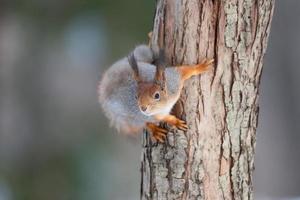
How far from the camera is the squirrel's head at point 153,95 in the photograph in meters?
1.24

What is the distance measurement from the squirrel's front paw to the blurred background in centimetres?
199

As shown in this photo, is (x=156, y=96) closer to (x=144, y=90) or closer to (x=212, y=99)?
(x=144, y=90)

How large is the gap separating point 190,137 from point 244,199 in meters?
0.16

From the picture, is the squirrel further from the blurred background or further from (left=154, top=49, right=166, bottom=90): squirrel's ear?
the blurred background

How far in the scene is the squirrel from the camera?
125 cm

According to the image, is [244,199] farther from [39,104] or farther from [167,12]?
[39,104]

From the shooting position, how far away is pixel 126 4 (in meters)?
3.24

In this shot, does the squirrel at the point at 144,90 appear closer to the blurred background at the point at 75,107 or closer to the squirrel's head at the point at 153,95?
the squirrel's head at the point at 153,95

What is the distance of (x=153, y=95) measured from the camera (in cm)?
124

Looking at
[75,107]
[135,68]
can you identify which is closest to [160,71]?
[135,68]

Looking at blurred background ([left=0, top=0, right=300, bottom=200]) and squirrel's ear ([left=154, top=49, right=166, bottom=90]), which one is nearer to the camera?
squirrel's ear ([left=154, top=49, right=166, bottom=90])

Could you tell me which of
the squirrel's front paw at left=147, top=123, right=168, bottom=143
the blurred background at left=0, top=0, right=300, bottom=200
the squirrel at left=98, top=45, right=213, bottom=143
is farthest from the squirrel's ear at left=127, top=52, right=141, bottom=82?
the blurred background at left=0, top=0, right=300, bottom=200

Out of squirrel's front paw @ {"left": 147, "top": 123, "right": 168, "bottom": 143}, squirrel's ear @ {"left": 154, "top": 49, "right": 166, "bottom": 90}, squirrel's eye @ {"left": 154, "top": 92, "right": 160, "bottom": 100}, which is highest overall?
squirrel's ear @ {"left": 154, "top": 49, "right": 166, "bottom": 90}

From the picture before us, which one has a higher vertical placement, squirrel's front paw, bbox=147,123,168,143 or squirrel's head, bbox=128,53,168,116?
squirrel's head, bbox=128,53,168,116
